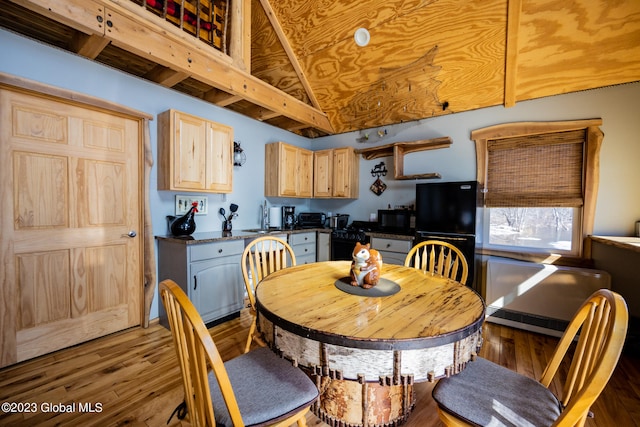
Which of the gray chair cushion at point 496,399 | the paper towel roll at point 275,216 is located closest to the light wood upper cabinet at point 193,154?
the paper towel roll at point 275,216

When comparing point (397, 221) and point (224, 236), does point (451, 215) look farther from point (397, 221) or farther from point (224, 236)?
point (224, 236)

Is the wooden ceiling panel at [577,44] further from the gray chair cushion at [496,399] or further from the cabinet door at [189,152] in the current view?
the cabinet door at [189,152]

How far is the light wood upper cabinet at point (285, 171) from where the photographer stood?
3770mm

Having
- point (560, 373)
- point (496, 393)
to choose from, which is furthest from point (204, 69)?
point (560, 373)

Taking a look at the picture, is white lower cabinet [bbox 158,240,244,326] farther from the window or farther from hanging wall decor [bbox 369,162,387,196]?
the window

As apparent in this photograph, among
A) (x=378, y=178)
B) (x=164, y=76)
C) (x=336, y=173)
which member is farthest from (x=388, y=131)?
(x=164, y=76)

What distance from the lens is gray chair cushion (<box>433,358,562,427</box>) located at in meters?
0.95

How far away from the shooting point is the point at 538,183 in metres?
2.87

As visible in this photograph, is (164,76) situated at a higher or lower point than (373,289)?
higher

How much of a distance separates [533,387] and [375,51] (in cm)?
323

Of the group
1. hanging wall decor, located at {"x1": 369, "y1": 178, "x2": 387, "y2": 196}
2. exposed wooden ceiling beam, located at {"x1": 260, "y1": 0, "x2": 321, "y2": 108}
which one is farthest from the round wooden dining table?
exposed wooden ceiling beam, located at {"x1": 260, "y1": 0, "x2": 321, "y2": 108}

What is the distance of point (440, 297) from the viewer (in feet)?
4.29

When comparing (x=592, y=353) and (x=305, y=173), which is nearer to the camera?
(x=592, y=353)

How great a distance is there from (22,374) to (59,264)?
0.77 metres
